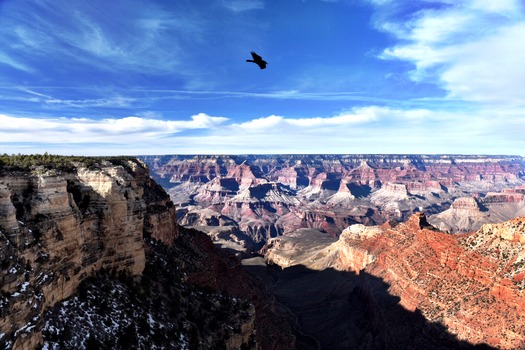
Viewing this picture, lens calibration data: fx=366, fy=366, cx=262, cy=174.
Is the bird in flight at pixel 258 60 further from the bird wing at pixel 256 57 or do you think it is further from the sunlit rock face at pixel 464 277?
the sunlit rock face at pixel 464 277

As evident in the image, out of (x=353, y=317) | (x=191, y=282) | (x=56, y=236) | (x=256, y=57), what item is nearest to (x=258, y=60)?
(x=256, y=57)

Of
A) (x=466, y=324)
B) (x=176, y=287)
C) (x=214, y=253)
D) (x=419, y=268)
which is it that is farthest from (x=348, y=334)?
(x=176, y=287)

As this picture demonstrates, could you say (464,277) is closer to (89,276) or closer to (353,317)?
(353,317)

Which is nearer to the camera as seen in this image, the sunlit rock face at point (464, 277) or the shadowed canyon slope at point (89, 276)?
the shadowed canyon slope at point (89, 276)

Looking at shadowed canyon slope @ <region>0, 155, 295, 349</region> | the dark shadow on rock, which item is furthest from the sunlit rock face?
shadowed canyon slope @ <region>0, 155, 295, 349</region>

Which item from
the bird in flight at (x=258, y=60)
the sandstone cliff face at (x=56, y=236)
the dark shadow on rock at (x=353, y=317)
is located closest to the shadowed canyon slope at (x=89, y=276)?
the sandstone cliff face at (x=56, y=236)

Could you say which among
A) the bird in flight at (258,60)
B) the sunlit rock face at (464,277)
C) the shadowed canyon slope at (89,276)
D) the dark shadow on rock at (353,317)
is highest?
the bird in flight at (258,60)
